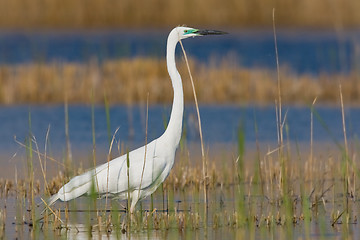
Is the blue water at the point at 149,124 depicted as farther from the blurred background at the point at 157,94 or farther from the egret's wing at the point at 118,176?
the egret's wing at the point at 118,176

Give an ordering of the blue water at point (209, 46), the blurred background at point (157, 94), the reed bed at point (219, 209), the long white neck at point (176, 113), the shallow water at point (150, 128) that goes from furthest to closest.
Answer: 1. the blue water at point (209, 46)
2. the blurred background at point (157, 94)
3. the shallow water at point (150, 128)
4. the long white neck at point (176, 113)
5. the reed bed at point (219, 209)

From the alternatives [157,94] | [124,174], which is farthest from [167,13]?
[124,174]

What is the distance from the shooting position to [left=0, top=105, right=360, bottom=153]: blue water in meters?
13.0

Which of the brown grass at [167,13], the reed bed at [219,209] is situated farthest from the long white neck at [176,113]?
the brown grass at [167,13]

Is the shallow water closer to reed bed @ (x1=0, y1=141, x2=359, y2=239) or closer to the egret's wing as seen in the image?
reed bed @ (x1=0, y1=141, x2=359, y2=239)

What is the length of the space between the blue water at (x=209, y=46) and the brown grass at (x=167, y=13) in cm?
56

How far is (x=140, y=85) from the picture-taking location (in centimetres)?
1630

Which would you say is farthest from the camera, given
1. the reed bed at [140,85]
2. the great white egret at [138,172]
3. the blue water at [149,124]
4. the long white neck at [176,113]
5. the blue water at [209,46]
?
the blue water at [209,46]

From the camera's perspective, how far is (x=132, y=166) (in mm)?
7492

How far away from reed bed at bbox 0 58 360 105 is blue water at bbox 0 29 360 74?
5.27 m

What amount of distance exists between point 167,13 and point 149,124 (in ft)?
47.6

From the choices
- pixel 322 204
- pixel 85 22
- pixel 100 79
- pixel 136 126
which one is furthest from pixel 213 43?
pixel 322 204

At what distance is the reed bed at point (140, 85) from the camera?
16328 millimetres

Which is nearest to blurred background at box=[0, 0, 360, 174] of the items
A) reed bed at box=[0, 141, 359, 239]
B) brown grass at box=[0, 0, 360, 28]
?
reed bed at box=[0, 141, 359, 239]
